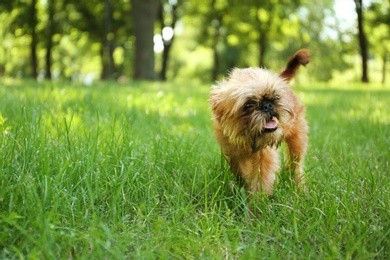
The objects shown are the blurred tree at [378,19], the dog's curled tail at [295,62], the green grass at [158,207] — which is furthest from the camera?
the blurred tree at [378,19]

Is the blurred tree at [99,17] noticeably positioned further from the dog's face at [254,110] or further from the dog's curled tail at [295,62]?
the dog's face at [254,110]

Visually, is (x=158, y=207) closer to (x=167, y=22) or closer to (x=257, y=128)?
(x=257, y=128)

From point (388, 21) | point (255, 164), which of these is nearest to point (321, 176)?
point (255, 164)

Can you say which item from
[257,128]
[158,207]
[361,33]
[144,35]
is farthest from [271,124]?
[361,33]

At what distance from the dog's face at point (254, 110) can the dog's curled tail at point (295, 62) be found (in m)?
0.94

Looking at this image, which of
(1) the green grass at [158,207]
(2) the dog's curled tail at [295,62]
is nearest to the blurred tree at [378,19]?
(2) the dog's curled tail at [295,62]

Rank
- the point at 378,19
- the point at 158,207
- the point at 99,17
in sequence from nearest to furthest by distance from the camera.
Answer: the point at 158,207 < the point at 378,19 < the point at 99,17

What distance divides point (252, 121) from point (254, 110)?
0.09 m

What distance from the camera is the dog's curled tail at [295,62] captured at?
4.06 meters

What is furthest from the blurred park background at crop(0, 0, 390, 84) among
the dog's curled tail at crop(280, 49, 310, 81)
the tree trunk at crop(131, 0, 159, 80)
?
the dog's curled tail at crop(280, 49, 310, 81)

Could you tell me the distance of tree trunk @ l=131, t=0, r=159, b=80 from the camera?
1558 centimetres

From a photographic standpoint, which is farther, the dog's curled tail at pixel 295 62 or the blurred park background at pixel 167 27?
the blurred park background at pixel 167 27

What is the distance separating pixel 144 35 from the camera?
15.8 meters

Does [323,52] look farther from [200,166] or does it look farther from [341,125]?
[200,166]
